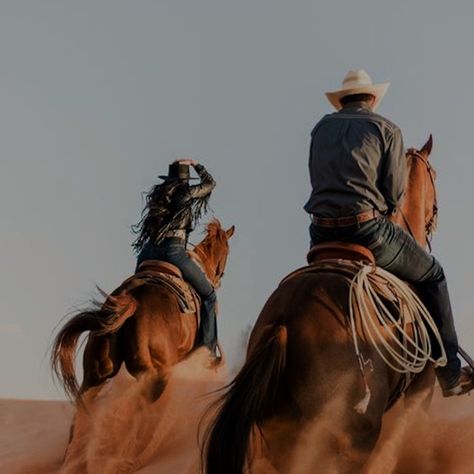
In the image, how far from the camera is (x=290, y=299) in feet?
19.5

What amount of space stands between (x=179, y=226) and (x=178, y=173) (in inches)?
25.5

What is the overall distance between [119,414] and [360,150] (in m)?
5.18

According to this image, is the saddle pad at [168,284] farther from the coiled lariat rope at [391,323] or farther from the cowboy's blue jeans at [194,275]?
the coiled lariat rope at [391,323]

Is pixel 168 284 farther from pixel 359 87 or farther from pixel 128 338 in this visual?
pixel 359 87

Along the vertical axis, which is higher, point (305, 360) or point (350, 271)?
point (350, 271)

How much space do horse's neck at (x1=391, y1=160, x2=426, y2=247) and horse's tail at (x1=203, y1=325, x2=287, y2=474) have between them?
174 centimetres

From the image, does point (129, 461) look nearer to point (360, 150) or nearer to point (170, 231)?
point (170, 231)

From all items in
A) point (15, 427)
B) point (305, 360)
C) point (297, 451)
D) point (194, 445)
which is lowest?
point (15, 427)

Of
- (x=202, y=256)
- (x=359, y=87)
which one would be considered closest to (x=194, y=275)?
(x=202, y=256)

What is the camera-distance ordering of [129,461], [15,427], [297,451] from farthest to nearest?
[15,427], [129,461], [297,451]

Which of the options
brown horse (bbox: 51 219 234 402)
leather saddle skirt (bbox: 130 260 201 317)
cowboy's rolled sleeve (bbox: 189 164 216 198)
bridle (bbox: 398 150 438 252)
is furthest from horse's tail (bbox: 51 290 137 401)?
bridle (bbox: 398 150 438 252)

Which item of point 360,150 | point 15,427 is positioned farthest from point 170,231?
point 15,427

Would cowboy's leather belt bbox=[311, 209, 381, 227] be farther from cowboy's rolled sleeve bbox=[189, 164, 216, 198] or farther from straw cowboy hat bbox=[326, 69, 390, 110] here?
cowboy's rolled sleeve bbox=[189, 164, 216, 198]

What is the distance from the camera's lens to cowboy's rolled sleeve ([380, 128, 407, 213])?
641 centimetres
